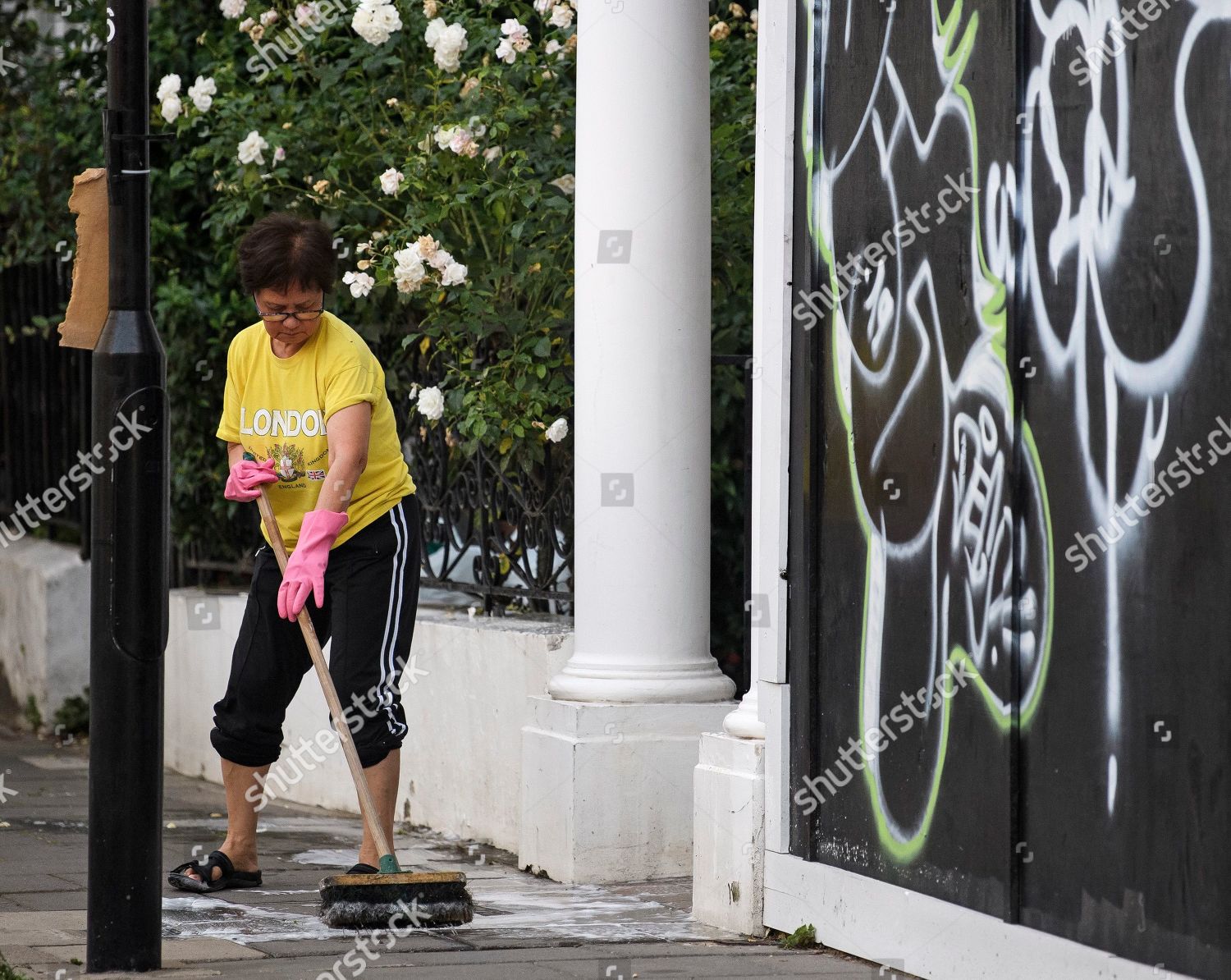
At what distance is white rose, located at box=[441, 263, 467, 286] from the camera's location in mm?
7141

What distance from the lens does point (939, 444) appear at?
4.81 m

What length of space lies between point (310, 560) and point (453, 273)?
1.77 m

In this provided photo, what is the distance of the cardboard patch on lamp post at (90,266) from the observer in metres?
4.84

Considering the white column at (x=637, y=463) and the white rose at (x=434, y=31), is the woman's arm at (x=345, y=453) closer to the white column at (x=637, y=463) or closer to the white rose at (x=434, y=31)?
the white column at (x=637, y=463)

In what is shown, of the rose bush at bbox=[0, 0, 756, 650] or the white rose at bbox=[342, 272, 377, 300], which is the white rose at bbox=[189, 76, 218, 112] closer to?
the rose bush at bbox=[0, 0, 756, 650]

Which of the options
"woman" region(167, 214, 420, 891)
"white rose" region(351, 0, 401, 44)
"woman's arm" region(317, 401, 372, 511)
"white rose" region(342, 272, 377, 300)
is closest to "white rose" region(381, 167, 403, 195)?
"white rose" region(342, 272, 377, 300)

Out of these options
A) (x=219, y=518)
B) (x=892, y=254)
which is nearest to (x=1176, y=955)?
(x=892, y=254)

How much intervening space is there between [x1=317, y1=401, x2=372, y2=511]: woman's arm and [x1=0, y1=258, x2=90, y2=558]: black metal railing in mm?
5059

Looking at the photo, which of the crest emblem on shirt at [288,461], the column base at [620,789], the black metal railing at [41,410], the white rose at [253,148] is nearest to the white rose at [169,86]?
the white rose at [253,148]

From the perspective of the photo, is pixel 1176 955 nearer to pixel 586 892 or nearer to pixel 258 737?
pixel 586 892

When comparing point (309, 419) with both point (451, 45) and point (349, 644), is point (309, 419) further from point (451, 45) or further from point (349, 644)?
point (451, 45)

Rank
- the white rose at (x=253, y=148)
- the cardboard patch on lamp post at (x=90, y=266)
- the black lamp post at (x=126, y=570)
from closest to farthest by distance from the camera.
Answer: the black lamp post at (x=126, y=570) < the cardboard patch on lamp post at (x=90, y=266) < the white rose at (x=253, y=148)

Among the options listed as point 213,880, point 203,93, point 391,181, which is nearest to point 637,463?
point 391,181

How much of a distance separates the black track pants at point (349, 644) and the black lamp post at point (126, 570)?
3.26 ft
